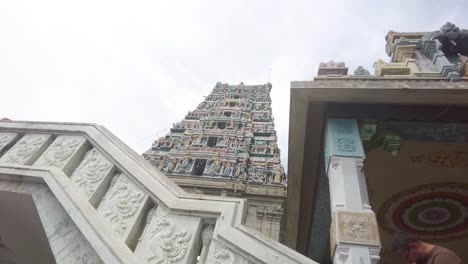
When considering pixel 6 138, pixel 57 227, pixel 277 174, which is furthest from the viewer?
pixel 277 174

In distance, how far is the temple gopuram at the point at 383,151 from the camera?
3.16 meters

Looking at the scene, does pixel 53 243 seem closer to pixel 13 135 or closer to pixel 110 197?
pixel 110 197

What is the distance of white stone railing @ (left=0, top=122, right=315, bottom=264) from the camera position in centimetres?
246

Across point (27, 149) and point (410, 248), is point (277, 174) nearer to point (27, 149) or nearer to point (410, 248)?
point (27, 149)

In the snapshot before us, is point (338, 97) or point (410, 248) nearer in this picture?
point (410, 248)

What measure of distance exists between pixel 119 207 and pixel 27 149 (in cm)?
176

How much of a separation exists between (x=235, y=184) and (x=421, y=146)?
14.4 metres

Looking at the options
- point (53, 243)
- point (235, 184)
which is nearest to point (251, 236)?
point (53, 243)

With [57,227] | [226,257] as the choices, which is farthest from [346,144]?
[57,227]

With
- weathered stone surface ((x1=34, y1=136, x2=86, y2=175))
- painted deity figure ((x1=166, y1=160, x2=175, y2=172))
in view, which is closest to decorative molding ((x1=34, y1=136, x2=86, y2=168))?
weathered stone surface ((x1=34, y1=136, x2=86, y2=175))

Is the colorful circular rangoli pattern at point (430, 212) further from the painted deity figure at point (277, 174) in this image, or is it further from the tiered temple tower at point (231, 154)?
the painted deity figure at point (277, 174)

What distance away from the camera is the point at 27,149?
12.3 ft

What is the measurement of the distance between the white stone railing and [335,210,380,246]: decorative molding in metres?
0.66

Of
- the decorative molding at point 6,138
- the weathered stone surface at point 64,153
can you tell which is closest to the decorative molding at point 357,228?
the weathered stone surface at point 64,153
